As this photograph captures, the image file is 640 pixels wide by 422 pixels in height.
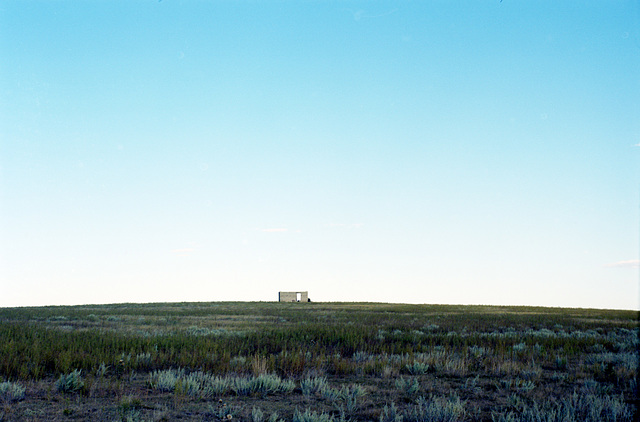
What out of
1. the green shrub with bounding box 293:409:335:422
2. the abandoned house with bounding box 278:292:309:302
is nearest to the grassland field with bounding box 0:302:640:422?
the green shrub with bounding box 293:409:335:422

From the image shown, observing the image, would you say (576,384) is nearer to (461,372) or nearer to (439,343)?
(461,372)

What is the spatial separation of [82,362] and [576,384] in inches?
378

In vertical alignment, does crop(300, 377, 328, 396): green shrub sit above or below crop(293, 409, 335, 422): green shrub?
below

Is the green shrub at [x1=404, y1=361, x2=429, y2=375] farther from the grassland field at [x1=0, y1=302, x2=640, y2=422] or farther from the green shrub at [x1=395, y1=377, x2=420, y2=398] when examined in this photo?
the green shrub at [x1=395, y1=377, x2=420, y2=398]

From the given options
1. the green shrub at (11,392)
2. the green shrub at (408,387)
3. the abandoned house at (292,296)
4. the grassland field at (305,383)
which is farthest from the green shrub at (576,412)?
the abandoned house at (292,296)

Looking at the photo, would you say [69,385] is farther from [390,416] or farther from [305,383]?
[390,416]

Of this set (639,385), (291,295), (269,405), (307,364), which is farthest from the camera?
(291,295)

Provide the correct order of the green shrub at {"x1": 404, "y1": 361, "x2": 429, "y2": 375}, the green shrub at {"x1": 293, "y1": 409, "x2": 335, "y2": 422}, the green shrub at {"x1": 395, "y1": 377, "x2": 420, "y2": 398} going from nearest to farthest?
the green shrub at {"x1": 293, "y1": 409, "x2": 335, "y2": 422} → the green shrub at {"x1": 395, "y1": 377, "x2": 420, "y2": 398} → the green shrub at {"x1": 404, "y1": 361, "x2": 429, "y2": 375}

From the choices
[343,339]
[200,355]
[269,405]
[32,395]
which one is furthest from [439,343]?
[32,395]

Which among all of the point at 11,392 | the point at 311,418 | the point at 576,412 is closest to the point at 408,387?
the point at 576,412

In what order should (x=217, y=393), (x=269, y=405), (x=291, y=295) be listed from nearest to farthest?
(x=269, y=405) < (x=217, y=393) < (x=291, y=295)

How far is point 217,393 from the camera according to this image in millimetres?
7434

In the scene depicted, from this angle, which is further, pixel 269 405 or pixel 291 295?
pixel 291 295

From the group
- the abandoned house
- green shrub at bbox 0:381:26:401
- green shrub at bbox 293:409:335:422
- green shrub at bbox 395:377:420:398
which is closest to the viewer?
green shrub at bbox 293:409:335:422
